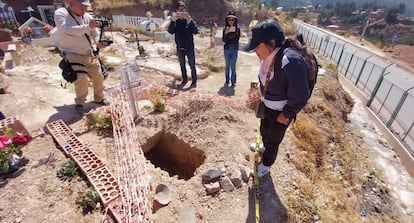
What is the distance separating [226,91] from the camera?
20.7 feet

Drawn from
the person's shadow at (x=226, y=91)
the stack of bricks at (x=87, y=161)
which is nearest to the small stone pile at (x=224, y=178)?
the stack of bricks at (x=87, y=161)

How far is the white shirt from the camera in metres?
3.47

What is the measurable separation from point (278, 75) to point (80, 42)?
3.36 metres

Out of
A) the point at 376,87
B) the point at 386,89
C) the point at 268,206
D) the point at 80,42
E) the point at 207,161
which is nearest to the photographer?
the point at 268,206

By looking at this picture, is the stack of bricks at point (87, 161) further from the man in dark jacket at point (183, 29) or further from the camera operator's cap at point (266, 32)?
the man in dark jacket at point (183, 29)

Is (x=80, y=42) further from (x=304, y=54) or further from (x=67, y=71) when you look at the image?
(x=304, y=54)

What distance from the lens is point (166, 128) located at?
428cm

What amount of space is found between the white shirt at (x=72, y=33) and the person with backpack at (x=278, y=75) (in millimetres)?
2807

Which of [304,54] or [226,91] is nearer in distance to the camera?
[304,54]

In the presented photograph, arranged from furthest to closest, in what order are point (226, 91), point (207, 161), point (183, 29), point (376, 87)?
point (376, 87), point (226, 91), point (183, 29), point (207, 161)

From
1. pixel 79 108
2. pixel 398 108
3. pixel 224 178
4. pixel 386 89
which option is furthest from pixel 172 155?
pixel 386 89

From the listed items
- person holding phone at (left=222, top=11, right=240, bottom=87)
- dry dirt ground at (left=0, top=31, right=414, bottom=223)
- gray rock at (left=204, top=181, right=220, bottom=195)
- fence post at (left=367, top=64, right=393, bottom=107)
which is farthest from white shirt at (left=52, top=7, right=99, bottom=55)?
fence post at (left=367, top=64, right=393, bottom=107)

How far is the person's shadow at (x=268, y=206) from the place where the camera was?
9.09 feet

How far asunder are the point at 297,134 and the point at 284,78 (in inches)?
108
